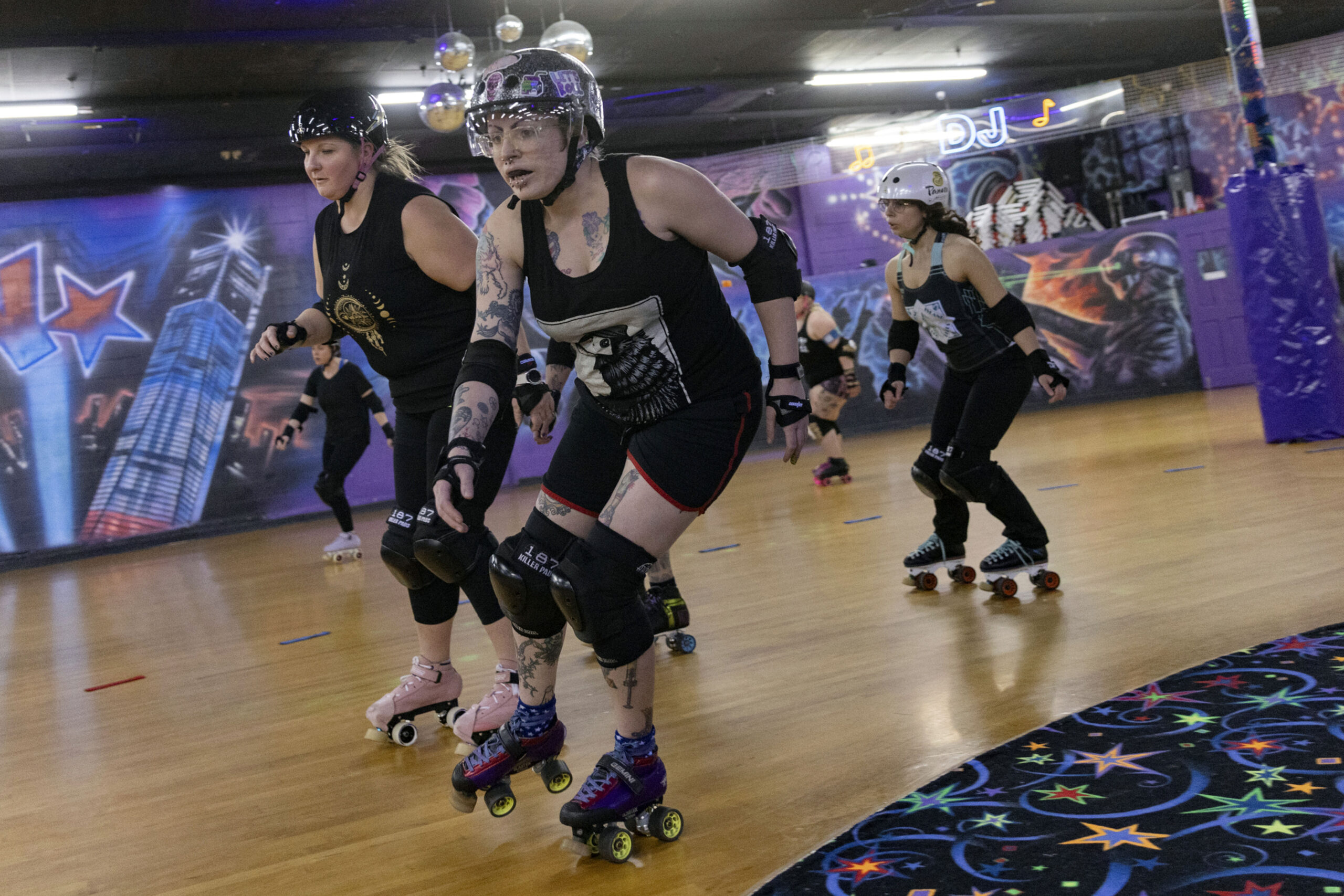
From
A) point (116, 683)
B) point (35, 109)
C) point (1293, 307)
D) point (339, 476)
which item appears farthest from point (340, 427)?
point (1293, 307)

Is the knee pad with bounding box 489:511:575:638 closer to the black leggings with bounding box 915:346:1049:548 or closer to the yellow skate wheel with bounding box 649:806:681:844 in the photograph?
the yellow skate wheel with bounding box 649:806:681:844

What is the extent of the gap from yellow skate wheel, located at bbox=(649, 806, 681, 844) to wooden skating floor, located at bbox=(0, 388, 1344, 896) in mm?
28

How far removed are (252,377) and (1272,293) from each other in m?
9.25

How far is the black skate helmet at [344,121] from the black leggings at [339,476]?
4.88m

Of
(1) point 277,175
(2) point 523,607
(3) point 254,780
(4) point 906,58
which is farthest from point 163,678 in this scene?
(4) point 906,58

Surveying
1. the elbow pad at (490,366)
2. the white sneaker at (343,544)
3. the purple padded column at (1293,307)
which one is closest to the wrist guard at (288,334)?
the elbow pad at (490,366)

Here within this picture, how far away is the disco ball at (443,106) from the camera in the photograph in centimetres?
611

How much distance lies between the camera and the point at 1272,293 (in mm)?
6863

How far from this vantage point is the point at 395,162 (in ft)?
9.09

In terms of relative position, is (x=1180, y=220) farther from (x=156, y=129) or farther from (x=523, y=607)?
(x=523, y=607)

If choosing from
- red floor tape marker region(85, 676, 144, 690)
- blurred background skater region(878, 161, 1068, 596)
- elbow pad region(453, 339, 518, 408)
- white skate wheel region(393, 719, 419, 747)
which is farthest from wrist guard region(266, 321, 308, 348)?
red floor tape marker region(85, 676, 144, 690)

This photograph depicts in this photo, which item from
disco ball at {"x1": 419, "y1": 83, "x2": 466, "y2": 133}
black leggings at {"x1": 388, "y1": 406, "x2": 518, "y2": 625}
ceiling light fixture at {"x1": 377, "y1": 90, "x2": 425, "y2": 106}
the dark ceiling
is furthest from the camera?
ceiling light fixture at {"x1": 377, "y1": 90, "x2": 425, "y2": 106}

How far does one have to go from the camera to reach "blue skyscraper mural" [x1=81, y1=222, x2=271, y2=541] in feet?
35.0

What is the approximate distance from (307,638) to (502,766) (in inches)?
111
